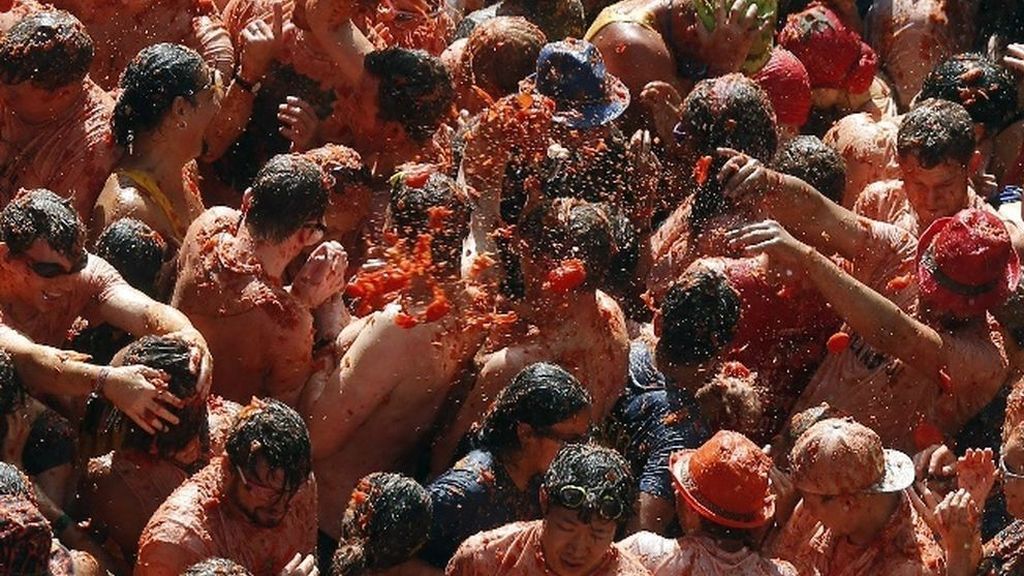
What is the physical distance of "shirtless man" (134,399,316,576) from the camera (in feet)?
33.7

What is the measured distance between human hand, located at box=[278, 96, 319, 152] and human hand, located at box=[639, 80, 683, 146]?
5.64 ft

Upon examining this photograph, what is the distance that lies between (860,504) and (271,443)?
2.36m

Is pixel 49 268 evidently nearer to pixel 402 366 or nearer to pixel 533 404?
pixel 402 366

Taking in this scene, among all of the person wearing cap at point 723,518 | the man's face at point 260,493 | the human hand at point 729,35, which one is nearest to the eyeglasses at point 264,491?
the man's face at point 260,493

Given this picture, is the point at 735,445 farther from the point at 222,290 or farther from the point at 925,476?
the point at 222,290

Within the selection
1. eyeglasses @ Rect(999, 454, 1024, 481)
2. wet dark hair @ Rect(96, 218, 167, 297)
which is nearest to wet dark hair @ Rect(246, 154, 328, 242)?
wet dark hair @ Rect(96, 218, 167, 297)

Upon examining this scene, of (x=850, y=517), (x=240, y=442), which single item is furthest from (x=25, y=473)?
(x=850, y=517)

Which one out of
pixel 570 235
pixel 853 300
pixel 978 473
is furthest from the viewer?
pixel 853 300

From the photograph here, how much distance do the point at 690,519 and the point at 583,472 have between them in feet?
2.40

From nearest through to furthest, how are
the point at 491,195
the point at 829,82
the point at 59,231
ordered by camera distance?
the point at 59,231 < the point at 491,195 < the point at 829,82

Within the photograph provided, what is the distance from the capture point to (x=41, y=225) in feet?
36.9

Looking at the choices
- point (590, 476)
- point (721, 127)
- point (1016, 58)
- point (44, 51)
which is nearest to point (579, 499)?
point (590, 476)

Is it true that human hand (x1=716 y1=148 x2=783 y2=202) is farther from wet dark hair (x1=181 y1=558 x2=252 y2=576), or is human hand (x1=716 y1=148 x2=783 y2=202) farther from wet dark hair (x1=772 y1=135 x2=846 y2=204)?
wet dark hair (x1=181 y1=558 x2=252 y2=576)

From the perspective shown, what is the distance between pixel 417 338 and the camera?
1164 centimetres
